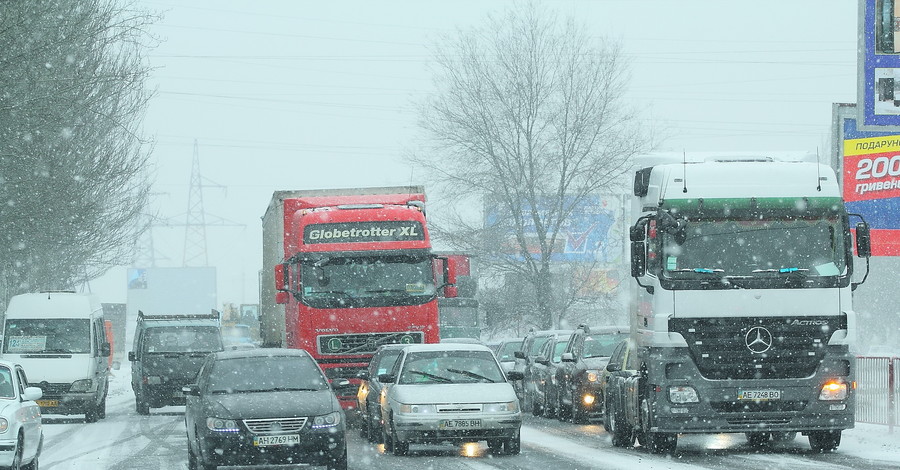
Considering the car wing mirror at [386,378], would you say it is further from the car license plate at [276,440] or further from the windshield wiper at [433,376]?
the car license plate at [276,440]

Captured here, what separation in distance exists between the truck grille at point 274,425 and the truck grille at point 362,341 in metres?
Answer: 8.40

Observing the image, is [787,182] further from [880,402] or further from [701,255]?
[880,402]

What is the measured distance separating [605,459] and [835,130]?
419 inches

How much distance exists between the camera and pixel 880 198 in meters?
26.2

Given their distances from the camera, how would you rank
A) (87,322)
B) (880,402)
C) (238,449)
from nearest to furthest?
(238,449), (880,402), (87,322)

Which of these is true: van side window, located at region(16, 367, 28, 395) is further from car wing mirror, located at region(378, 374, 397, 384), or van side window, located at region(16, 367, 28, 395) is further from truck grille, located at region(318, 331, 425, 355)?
truck grille, located at region(318, 331, 425, 355)

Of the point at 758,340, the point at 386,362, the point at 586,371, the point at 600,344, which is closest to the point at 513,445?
the point at 386,362

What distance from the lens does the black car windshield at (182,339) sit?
3412cm

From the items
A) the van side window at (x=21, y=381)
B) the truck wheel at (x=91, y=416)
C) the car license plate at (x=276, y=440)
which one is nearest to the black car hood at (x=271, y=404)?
the car license plate at (x=276, y=440)

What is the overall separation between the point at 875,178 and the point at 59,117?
635 inches

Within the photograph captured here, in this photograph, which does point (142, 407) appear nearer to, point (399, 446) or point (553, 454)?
point (399, 446)

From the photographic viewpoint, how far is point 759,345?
17.4 m

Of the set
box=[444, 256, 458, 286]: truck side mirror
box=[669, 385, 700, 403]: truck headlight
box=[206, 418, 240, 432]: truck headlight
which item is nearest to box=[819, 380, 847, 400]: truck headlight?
box=[669, 385, 700, 403]: truck headlight

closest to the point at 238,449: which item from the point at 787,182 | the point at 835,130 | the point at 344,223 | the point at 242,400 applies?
the point at 242,400
